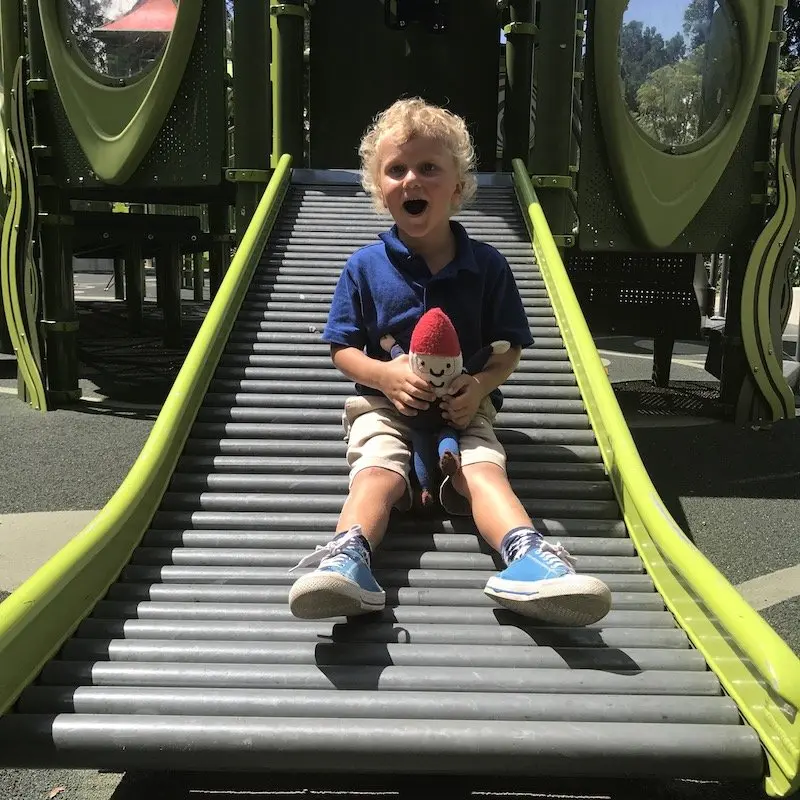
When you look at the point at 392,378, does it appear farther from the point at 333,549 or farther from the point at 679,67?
the point at 679,67

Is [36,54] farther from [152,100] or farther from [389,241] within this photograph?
[389,241]

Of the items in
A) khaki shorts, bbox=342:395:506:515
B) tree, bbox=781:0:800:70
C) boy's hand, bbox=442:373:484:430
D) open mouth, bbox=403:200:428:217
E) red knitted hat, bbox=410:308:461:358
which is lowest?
khaki shorts, bbox=342:395:506:515

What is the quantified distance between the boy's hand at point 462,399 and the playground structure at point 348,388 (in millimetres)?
369

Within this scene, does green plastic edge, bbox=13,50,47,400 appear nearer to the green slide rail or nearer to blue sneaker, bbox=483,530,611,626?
the green slide rail

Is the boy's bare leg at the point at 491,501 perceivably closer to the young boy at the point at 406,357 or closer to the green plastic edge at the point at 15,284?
the young boy at the point at 406,357

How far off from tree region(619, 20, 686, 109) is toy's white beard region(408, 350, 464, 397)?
390 centimetres

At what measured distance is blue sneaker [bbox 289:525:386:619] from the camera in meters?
2.04

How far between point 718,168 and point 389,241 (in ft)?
12.9

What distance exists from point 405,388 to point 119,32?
4.92 meters

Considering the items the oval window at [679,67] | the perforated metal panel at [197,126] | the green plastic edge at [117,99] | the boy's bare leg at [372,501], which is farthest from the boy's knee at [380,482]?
the green plastic edge at [117,99]

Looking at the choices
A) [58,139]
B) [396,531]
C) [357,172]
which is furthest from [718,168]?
[58,139]

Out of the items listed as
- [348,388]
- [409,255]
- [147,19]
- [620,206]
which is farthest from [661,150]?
[147,19]

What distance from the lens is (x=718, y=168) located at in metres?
5.93

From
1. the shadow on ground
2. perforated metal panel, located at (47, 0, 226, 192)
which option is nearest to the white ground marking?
perforated metal panel, located at (47, 0, 226, 192)
